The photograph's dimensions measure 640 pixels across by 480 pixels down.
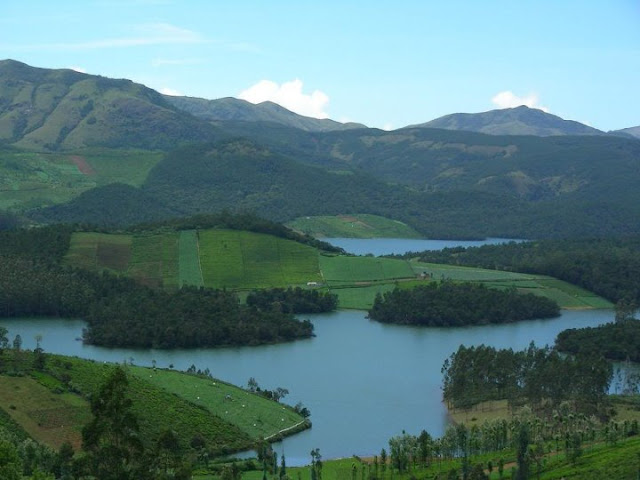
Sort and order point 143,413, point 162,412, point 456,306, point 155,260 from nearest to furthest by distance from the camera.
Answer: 1. point 143,413
2. point 162,412
3. point 456,306
4. point 155,260

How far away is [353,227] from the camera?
18662 cm

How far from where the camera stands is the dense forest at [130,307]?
90312 mm

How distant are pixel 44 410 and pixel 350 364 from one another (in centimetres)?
2970

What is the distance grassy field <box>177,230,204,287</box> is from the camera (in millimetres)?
110562

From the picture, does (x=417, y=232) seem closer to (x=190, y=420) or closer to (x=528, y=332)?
(x=528, y=332)

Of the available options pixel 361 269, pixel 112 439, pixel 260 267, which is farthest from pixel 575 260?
pixel 112 439

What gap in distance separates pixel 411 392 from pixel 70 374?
23.8m

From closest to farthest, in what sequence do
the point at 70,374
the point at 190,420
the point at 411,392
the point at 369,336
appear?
Result: the point at 190,420
the point at 70,374
the point at 411,392
the point at 369,336

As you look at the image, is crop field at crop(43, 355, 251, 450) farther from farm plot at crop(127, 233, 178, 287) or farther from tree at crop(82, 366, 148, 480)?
farm plot at crop(127, 233, 178, 287)

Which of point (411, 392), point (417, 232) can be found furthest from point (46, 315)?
point (417, 232)

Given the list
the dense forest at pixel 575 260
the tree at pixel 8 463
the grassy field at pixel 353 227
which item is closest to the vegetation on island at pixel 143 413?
the tree at pixel 8 463

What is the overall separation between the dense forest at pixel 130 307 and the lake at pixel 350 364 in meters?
1.92

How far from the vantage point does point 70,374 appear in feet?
212

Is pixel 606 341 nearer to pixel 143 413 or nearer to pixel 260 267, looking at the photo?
pixel 260 267
